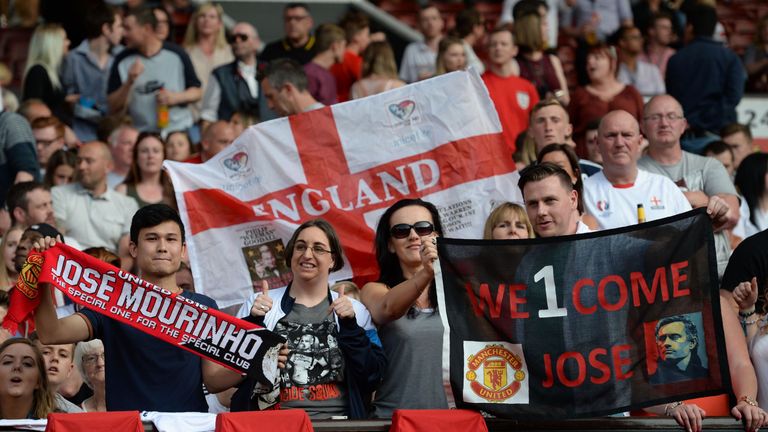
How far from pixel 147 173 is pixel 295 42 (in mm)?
3270

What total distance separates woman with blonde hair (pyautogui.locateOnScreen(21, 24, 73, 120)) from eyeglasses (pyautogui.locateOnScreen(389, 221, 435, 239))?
7.17 m

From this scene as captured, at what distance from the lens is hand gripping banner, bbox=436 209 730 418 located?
6.83 metres

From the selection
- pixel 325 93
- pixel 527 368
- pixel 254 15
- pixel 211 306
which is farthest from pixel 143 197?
pixel 254 15

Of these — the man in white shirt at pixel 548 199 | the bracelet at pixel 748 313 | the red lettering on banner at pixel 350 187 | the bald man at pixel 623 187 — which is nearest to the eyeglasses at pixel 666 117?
the bald man at pixel 623 187

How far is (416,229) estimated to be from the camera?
765 centimetres

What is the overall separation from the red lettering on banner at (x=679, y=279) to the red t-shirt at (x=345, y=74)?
698 centimetres

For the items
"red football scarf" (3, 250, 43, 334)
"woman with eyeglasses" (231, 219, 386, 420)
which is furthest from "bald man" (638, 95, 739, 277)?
"red football scarf" (3, 250, 43, 334)

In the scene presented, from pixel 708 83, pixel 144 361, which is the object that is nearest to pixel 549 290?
pixel 144 361

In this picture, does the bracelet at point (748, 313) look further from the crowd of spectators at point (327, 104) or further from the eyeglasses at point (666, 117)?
the eyeglasses at point (666, 117)

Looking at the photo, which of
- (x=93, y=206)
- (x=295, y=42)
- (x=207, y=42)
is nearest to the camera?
(x=93, y=206)

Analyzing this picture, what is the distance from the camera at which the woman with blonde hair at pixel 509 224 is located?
322 inches

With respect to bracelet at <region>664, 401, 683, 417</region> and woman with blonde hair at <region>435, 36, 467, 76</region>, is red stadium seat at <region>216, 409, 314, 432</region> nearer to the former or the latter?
bracelet at <region>664, 401, 683, 417</region>

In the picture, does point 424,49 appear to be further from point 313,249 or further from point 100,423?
point 100,423

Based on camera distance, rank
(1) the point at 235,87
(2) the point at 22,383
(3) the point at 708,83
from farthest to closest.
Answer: (3) the point at 708,83 < (1) the point at 235,87 < (2) the point at 22,383
